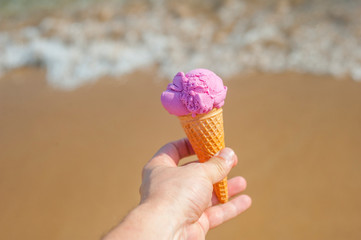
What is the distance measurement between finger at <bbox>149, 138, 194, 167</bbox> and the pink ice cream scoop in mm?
385

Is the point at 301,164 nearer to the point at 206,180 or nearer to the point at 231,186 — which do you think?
the point at 231,186

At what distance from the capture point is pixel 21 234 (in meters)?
2.76

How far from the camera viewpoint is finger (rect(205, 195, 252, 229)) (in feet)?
7.61

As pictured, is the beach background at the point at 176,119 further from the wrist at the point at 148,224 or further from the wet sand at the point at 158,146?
the wrist at the point at 148,224

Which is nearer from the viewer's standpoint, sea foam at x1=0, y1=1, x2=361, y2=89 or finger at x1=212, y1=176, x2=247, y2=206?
finger at x1=212, y1=176, x2=247, y2=206

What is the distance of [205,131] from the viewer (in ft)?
6.70

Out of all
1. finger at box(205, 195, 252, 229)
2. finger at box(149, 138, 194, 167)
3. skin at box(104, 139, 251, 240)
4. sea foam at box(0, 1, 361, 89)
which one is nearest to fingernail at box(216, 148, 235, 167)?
skin at box(104, 139, 251, 240)

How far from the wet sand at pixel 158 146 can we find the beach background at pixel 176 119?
11mm

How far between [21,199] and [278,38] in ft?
13.4

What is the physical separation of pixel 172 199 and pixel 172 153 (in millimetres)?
546

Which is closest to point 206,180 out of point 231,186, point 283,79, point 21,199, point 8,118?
point 231,186

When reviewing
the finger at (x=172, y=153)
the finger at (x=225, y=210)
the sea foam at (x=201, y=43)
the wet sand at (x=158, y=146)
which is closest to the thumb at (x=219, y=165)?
the finger at (x=172, y=153)

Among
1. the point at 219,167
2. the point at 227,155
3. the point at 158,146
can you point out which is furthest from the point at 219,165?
the point at 158,146

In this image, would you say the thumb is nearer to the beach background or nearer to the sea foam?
the beach background
